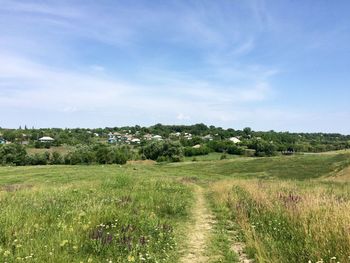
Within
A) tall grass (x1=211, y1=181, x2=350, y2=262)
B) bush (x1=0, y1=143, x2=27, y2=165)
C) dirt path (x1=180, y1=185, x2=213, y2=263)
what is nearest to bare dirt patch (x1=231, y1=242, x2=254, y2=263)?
tall grass (x1=211, y1=181, x2=350, y2=262)

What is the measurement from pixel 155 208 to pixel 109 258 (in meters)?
7.03

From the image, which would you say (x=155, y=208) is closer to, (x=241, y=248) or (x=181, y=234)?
(x=181, y=234)

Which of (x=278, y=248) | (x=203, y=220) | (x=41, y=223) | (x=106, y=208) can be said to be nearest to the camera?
(x=278, y=248)

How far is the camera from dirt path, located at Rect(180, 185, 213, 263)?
26.6ft

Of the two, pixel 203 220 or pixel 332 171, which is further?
pixel 332 171

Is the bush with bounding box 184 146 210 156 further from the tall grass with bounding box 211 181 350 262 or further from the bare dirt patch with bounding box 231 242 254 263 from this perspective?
the bare dirt patch with bounding box 231 242 254 263

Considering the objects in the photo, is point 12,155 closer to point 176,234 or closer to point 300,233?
point 176,234

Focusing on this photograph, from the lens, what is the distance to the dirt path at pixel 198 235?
26.6 feet

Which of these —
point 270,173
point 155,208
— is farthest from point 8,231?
point 270,173

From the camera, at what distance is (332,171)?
5900 centimetres

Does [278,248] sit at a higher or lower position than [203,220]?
higher

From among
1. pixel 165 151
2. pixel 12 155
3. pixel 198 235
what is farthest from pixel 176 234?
pixel 12 155

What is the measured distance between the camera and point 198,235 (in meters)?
10.6

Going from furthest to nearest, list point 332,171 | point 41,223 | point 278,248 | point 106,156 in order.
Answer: point 106,156 < point 332,171 < point 41,223 < point 278,248
